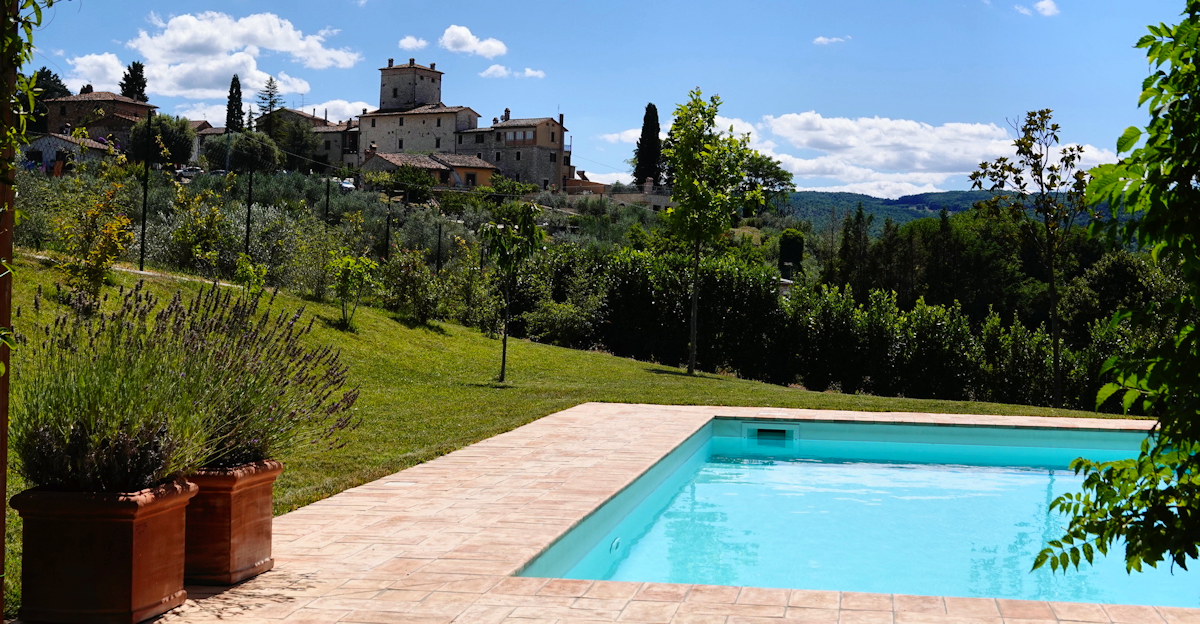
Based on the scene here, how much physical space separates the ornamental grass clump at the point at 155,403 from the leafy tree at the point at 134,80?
7622cm

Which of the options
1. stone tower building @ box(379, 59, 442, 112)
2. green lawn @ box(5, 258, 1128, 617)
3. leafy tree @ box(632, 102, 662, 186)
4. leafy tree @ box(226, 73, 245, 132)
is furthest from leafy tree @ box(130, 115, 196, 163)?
green lawn @ box(5, 258, 1128, 617)

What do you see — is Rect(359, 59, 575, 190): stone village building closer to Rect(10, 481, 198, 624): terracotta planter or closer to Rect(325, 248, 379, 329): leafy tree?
Rect(325, 248, 379, 329): leafy tree

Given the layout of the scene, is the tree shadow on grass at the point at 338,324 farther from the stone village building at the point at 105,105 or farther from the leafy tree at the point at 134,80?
the leafy tree at the point at 134,80

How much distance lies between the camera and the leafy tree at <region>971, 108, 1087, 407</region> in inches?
576

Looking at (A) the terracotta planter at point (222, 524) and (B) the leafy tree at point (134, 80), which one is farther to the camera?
(B) the leafy tree at point (134, 80)

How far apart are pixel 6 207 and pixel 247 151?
61625mm

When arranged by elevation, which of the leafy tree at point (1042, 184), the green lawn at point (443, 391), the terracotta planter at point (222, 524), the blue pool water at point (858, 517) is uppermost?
the leafy tree at point (1042, 184)

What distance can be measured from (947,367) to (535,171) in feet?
204

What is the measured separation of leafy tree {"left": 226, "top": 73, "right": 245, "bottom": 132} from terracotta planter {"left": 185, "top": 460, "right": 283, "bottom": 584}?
248 ft

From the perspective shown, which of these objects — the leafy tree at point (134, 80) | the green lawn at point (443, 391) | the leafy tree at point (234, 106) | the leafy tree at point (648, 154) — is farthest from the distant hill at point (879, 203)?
the green lawn at point (443, 391)

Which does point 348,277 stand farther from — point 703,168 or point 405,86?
point 405,86

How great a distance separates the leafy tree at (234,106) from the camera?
73.9m

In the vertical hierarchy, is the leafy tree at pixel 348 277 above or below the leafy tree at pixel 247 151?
below

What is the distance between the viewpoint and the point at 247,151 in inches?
2355
